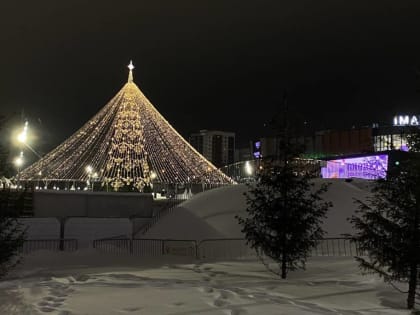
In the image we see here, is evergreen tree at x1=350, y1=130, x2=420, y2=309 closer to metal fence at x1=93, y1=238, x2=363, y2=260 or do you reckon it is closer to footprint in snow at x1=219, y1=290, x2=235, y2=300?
footprint in snow at x1=219, y1=290, x2=235, y2=300

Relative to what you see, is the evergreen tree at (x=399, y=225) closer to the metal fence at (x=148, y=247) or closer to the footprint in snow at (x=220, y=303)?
the footprint in snow at (x=220, y=303)

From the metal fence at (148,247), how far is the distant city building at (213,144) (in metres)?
125

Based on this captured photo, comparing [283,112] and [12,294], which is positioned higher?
[283,112]

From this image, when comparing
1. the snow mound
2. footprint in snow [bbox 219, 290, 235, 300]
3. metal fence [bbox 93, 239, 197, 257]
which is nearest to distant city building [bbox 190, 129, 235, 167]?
the snow mound

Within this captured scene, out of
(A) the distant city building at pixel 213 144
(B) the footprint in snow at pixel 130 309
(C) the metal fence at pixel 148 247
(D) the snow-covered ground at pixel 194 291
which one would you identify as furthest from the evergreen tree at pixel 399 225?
(A) the distant city building at pixel 213 144

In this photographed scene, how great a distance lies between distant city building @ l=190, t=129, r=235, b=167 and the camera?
150 meters

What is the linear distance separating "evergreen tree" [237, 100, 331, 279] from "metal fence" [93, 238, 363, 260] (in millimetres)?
4353

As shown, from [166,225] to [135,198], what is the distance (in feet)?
14.0

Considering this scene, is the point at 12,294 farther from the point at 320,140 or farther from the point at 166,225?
the point at 320,140

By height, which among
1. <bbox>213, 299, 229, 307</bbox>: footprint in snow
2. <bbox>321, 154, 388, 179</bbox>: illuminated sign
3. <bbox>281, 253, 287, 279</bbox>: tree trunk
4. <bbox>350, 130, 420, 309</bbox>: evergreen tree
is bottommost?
<bbox>213, 299, 229, 307</bbox>: footprint in snow

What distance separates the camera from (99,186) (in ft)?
113

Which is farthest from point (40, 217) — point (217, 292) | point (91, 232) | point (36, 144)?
point (36, 144)

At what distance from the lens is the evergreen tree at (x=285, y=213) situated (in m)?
12.2

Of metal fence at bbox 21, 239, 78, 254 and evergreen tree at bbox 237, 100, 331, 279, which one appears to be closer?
evergreen tree at bbox 237, 100, 331, 279
